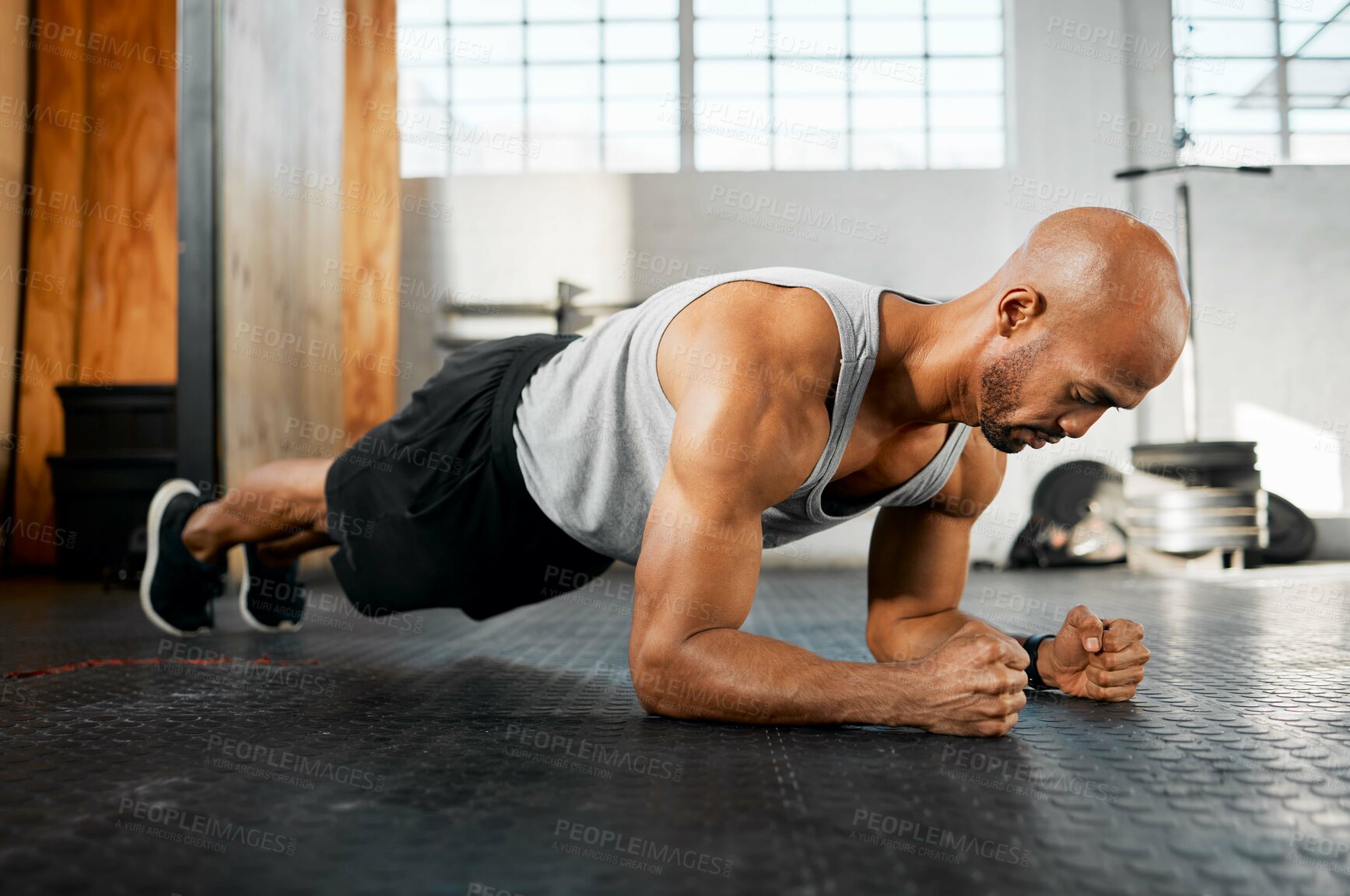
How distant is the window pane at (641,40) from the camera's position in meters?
5.37

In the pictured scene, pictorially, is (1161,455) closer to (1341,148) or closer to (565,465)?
(1341,148)

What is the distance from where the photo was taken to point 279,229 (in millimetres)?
3211

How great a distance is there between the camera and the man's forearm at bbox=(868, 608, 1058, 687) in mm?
1320

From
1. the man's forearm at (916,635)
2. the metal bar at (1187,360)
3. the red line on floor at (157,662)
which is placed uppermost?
the metal bar at (1187,360)

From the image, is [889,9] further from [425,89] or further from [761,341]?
[761,341]

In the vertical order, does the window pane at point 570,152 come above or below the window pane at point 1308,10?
below

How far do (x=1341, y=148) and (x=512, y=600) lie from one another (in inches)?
225

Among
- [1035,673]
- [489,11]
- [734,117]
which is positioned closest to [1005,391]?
[1035,673]

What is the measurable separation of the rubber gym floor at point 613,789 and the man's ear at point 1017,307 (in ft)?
1.43

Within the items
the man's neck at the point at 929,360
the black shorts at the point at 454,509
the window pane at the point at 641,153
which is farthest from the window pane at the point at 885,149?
the man's neck at the point at 929,360

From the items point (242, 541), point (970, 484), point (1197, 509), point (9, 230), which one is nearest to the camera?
point (970, 484)

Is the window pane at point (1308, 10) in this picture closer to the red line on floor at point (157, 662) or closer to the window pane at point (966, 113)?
the window pane at point (966, 113)

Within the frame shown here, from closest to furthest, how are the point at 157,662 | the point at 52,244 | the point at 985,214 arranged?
the point at 157,662 → the point at 52,244 → the point at 985,214

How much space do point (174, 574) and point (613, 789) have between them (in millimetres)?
1292
